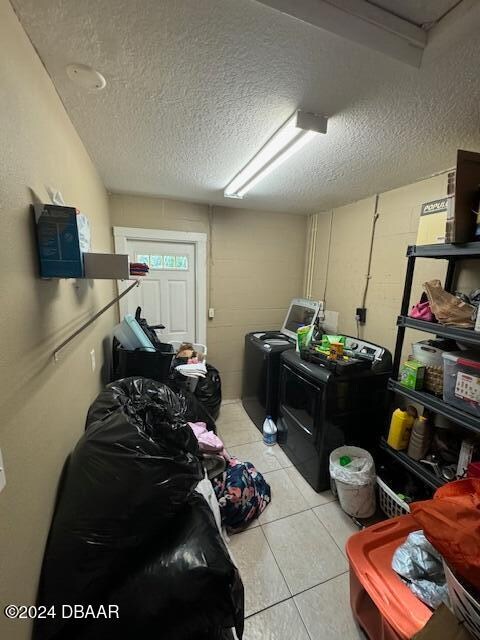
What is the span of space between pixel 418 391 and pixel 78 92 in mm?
2316

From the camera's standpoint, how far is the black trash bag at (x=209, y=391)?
A: 2660 millimetres

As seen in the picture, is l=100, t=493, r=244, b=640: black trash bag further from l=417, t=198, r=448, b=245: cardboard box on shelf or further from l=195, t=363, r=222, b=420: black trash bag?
l=417, t=198, r=448, b=245: cardboard box on shelf

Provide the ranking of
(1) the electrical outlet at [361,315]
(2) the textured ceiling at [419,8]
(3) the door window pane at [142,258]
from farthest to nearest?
(3) the door window pane at [142,258] < (1) the electrical outlet at [361,315] < (2) the textured ceiling at [419,8]

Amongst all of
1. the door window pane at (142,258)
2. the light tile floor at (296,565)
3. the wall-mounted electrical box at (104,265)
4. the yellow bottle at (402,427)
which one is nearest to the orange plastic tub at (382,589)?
the light tile floor at (296,565)

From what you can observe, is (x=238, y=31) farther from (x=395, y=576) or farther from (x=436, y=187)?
(x=395, y=576)

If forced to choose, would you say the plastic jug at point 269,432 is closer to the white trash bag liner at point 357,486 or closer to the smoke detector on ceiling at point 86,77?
the white trash bag liner at point 357,486

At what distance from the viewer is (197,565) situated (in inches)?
33.8

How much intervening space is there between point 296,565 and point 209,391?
1537 mm

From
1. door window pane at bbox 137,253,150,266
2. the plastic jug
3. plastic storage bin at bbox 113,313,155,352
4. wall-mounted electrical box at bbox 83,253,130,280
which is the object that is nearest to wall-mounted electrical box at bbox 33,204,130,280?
wall-mounted electrical box at bbox 83,253,130,280

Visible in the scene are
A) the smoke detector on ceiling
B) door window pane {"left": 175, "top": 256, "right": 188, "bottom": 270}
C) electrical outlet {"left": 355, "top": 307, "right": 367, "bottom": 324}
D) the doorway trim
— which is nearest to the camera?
the smoke detector on ceiling

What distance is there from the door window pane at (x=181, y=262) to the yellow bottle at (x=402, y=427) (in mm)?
2413

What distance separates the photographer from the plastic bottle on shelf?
1.57m

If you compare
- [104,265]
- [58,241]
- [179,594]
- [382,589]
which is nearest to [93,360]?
[104,265]

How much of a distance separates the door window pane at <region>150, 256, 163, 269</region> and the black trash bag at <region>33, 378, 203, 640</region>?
2.09 meters
